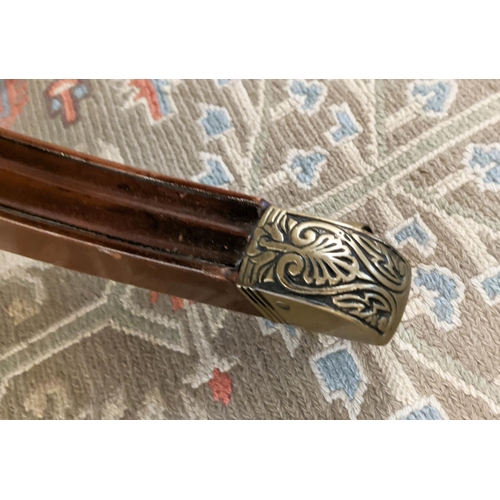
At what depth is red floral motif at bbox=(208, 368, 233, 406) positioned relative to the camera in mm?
663

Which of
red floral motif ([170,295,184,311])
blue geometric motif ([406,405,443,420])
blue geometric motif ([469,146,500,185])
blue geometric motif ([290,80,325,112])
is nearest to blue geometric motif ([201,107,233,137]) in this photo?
blue geometric motif ([290,80,325,112])

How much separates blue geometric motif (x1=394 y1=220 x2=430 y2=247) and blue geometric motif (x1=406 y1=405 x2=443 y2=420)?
0.76 feet

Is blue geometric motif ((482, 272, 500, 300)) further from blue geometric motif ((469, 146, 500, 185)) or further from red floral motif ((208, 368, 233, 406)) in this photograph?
red floral motif ((208, 368, 233, 406))

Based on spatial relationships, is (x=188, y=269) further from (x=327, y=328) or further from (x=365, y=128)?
(x=365, y=128)

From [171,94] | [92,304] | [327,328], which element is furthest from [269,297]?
[171,94]

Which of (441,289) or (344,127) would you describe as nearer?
(441,289)

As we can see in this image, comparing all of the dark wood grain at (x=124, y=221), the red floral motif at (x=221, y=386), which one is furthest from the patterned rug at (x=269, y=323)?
the dark wood grain at (x=124, y=221)

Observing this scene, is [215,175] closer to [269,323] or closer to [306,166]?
[306,166]

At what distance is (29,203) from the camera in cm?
54

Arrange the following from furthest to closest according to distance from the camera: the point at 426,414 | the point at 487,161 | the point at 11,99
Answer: the point at 11,99 < the point at 487,161 < the point at 426,414

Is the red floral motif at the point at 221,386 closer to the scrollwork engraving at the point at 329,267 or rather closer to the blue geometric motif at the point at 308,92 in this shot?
the scrollwork engraving at the point at 329,267

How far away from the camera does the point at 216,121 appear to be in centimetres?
83

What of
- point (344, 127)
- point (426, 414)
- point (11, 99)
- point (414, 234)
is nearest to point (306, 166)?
point (344, 127)

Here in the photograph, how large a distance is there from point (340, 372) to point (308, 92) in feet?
1.57
